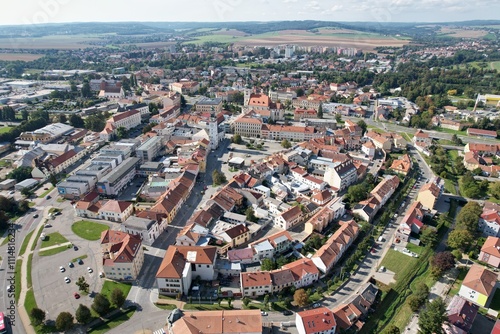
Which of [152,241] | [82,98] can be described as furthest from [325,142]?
[82,98]

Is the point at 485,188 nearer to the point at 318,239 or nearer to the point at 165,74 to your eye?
the point at 318,239

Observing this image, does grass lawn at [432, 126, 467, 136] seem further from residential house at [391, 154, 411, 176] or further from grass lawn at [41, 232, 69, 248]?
grass lawn at [41, 232, 69, 248]

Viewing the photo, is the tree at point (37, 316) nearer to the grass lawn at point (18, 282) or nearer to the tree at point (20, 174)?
the grass lawn at point (18, 282)

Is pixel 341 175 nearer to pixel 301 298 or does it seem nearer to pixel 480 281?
pixel 480 281

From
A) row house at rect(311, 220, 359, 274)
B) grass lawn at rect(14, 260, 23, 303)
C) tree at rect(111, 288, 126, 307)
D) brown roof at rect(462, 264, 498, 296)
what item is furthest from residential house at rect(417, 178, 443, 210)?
grass lawn at rect(14, 260, 23, 303)

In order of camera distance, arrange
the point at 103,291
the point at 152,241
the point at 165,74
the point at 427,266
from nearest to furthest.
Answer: the point at 103,291, the point at 427,266, the point at 152,241, the point at 165,74
